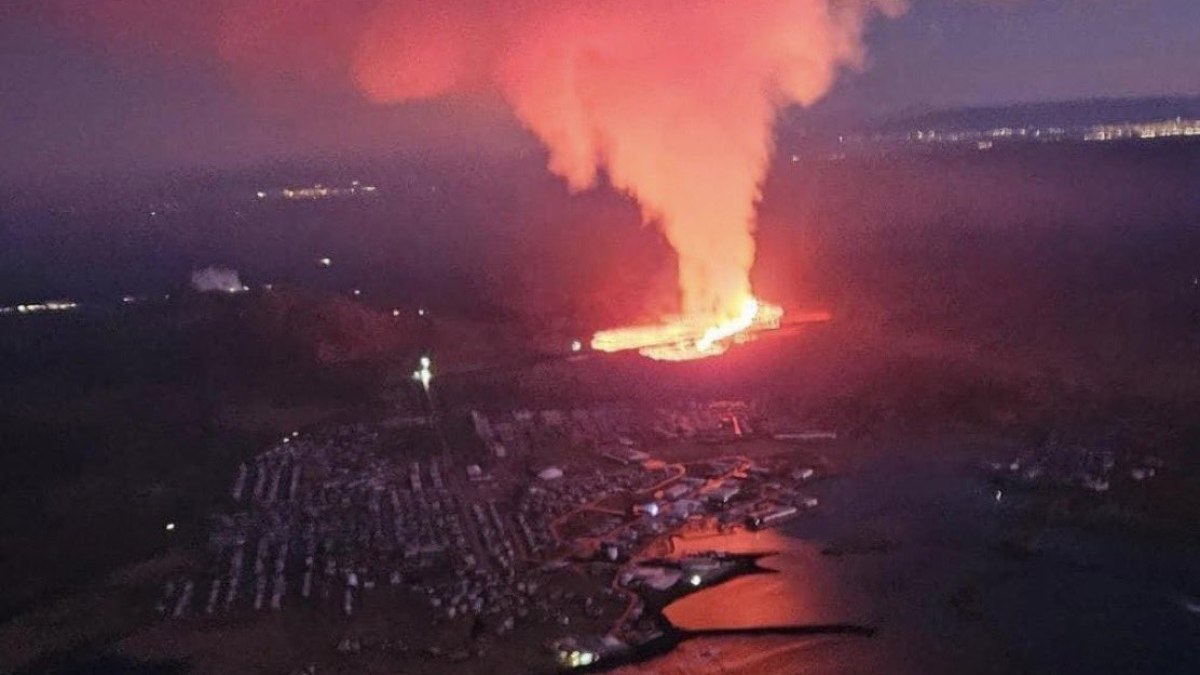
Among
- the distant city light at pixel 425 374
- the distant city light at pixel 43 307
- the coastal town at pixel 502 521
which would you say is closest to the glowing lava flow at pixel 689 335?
the coastal town at pixel 502 521

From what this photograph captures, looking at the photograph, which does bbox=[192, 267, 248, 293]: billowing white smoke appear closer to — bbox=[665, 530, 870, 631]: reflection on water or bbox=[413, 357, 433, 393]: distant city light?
bbox=[413, 357, 433, 393]: distant city light

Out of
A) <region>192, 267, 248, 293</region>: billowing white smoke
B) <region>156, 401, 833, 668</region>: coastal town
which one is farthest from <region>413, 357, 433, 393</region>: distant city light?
<region>192, 267, 248, 293</region>: billowing white smoke

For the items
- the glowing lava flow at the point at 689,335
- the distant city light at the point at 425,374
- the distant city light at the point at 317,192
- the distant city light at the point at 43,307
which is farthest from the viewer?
the distant city light at the point at 317,192

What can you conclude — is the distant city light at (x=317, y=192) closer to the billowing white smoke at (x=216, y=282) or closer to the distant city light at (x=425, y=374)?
the billowing white smoke at (x=216, y=282)

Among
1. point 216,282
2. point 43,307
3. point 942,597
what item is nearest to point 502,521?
point 942,597

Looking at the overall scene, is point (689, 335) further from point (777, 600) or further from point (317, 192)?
point (317, 192)
